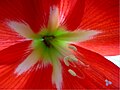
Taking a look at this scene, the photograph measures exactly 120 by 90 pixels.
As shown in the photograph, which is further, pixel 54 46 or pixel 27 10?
pixel 54 46

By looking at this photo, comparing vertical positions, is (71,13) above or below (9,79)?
above

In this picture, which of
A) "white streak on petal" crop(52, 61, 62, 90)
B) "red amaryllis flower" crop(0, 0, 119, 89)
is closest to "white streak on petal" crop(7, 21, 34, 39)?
"red amaryllis flower" crop(0, 0, 119, 89)

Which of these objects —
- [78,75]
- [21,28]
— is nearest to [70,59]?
[78,75]

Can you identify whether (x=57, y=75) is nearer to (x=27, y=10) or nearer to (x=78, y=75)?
(x=78, y=75)

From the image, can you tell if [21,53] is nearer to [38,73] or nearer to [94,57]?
[38,73]

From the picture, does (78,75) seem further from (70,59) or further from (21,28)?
(21,28)

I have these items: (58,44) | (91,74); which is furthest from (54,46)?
(91,74)
